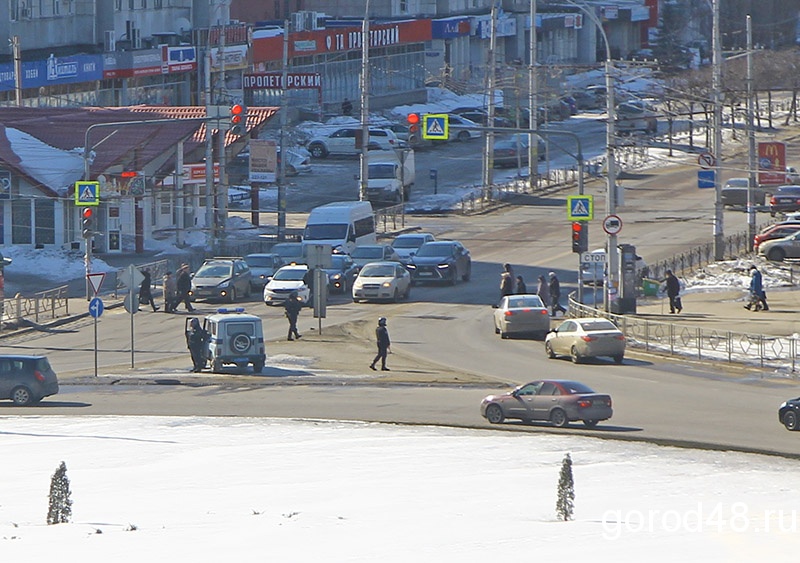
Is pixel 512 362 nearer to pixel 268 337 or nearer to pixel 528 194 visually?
pixel 268 337

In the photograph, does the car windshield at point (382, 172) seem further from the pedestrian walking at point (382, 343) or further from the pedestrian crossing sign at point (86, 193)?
the pedestrian walking at point (382, 343)

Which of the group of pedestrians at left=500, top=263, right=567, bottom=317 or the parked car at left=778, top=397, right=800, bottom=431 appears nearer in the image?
the parked car at left=778, top=397, right=800, bottom=431

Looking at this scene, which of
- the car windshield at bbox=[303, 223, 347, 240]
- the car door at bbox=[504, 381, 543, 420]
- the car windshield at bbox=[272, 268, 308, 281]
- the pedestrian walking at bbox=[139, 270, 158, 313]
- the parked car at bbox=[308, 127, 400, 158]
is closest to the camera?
the car door at bbox=[504, 381, 543, 420]

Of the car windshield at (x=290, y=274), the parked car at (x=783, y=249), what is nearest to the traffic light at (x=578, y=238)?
the car windshield at (x=290, y=274)

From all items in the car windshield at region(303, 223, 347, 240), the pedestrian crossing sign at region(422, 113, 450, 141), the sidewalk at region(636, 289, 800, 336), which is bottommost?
the sidewalk at region(636, 289, 800, 336)

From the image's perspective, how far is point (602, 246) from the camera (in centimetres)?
5875

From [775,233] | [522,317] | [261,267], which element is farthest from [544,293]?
[775,233]

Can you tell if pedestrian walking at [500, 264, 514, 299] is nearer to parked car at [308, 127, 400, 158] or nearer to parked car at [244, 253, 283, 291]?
parked car at [244, 253, 283, 291]

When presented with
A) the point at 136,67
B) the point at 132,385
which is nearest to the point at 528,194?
the point at 136,67

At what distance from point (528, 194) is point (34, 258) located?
2610cm

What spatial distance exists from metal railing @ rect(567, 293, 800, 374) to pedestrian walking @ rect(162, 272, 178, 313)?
13.0 metres

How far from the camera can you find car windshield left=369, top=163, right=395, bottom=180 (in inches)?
2719

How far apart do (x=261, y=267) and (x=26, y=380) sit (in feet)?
61.8

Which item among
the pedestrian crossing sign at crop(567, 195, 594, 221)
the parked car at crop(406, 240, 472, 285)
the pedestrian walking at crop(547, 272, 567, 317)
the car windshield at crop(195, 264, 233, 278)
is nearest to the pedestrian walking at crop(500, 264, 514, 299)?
the pedestrian walking at crop(547, 272, 567, 317)
